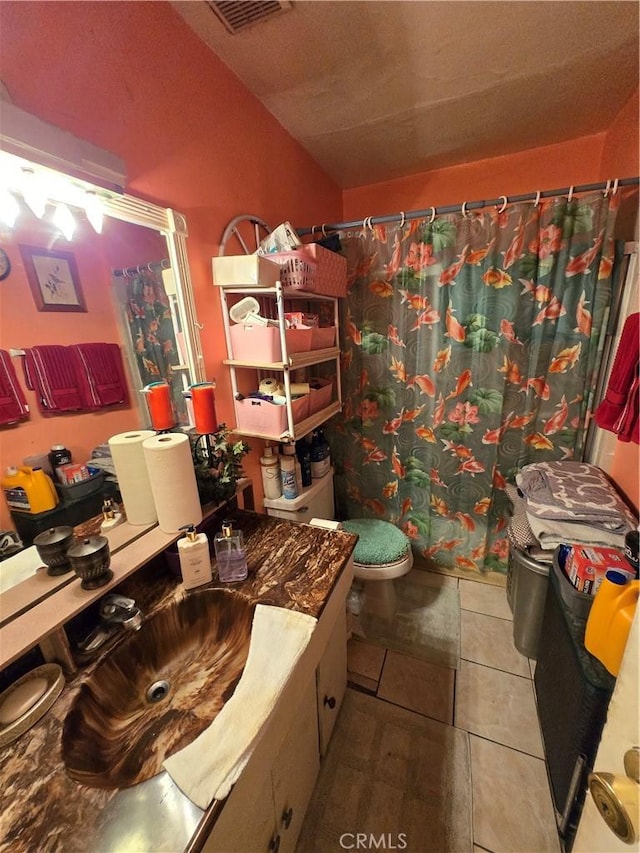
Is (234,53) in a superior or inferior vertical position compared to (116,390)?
superior

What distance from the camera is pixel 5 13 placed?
2.11ft

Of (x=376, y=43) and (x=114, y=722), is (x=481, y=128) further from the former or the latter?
(x=114, y=722)

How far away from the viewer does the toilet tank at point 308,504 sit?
59.6 inches

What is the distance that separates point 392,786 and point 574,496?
4.01 ft

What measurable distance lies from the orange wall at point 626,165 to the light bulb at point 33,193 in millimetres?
1953

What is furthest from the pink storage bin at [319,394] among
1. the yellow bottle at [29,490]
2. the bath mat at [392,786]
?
the bath mat at [392,786]

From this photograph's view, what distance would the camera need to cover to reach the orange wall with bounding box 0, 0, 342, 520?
2.32ft

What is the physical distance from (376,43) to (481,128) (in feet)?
2.56

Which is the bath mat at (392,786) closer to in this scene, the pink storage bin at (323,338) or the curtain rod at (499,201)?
the pink storage bin at (323,338)

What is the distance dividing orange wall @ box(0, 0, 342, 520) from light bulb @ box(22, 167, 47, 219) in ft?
0.46

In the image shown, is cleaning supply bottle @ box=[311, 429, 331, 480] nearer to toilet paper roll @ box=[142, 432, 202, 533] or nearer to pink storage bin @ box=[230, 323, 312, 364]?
pink storage bin @ box=[230, 323, 312, 364]

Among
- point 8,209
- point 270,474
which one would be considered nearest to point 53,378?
point 8,209

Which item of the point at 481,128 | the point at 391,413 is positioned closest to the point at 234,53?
the point at 481,128

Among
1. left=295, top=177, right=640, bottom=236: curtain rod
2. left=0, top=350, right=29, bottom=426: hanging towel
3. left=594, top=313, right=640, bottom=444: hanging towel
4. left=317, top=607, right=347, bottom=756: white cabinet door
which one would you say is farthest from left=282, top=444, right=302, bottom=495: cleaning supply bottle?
left=594, top=313, right=640, bottom=444: hanging towel
